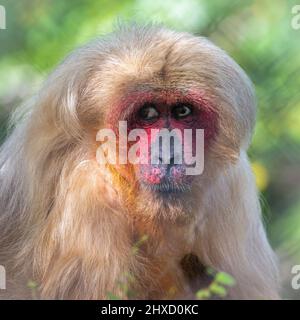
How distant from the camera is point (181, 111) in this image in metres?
5.64

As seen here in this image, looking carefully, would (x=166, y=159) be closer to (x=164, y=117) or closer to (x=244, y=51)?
(x=164, y=117)

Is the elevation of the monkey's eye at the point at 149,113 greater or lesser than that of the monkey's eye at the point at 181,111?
lesser

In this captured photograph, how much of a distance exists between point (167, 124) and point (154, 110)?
4.3 inches

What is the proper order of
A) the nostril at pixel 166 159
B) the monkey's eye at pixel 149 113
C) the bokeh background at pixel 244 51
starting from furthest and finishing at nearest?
1. the bokeh background at pixel 244 51
2. the monkey's eye at pixel 149 113
3. the nostril at pixel 166 159

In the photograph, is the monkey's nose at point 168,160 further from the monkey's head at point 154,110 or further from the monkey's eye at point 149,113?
the monkey's eye at point 149,113

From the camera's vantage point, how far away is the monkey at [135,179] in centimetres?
548

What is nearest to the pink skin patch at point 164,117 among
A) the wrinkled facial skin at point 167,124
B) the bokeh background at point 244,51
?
the wrinkled facial skin at point 167,124

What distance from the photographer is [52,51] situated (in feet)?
26.6

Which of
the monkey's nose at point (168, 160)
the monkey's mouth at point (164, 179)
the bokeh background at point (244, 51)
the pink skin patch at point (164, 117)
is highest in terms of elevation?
the bokeh background at point (244, 51)

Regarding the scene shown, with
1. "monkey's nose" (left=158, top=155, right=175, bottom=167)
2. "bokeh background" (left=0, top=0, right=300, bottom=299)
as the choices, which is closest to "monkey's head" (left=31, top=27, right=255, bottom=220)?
"monkey's nose" (left=158, top=155, right=175, bottom=167)

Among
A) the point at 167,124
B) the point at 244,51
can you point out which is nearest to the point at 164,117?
the point at 167,124

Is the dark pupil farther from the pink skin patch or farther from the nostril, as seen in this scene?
the nostril

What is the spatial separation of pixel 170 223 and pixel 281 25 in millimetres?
2391

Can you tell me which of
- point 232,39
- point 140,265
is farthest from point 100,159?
point 232,39
